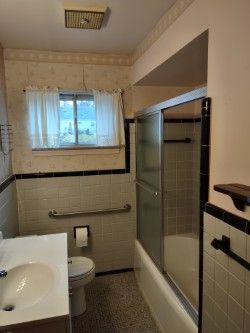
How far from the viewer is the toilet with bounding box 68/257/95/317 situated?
2.18 metres

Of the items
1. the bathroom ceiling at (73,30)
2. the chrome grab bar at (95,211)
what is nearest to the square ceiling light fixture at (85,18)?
the bathroom ceiling at (73,30)

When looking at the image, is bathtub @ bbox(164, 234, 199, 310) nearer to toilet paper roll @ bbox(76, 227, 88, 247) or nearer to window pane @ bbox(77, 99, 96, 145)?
toilet paper roll @ bbox(76, 227, 88, 247)

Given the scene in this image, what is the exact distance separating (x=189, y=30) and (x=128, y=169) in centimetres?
164

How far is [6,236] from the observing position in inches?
83.0

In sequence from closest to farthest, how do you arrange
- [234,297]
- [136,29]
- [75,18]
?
[234,297], [75,18], [136,29]

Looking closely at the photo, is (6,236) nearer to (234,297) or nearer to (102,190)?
(102,190)

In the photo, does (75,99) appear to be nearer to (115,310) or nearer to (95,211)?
(95,211)

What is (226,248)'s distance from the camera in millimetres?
1158

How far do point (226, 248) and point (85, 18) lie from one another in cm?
173

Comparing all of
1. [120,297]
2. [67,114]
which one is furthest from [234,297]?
[67,114]

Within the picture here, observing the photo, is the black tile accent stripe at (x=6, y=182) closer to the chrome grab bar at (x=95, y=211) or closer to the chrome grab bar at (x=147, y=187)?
the chrome grab bar at (x=95, y=211)

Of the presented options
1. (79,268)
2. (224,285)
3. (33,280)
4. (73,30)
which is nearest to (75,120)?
(73,30)

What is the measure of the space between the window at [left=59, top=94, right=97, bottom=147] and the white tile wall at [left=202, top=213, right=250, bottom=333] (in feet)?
5.62

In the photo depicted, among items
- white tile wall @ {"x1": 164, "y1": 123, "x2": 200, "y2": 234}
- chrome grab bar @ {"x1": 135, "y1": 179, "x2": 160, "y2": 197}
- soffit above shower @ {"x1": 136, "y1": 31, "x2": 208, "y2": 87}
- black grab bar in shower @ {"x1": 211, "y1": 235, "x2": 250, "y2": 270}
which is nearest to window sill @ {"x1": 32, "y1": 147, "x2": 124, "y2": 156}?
chrome grab bar @ {"x1": 135, "y1": 179, "x2": 160, "y2": 197}
